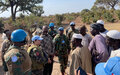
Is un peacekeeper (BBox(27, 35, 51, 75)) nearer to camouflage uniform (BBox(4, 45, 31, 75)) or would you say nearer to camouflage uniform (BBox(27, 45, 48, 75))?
camouflage uniform (BBox(27, 45, 48, 75))

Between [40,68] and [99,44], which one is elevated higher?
[99,44]

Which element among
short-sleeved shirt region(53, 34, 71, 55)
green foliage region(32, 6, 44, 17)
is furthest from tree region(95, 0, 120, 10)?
short-sleeved shirt region(53, 34, 71, 55)

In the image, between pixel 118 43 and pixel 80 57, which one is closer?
pixel 118 43

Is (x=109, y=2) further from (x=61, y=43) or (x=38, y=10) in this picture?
(x=61, y=43)

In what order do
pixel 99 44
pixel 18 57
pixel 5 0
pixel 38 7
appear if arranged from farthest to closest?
pixel 38 7 < pixel 5 0 < pixel 99 44 < pixel 18 57

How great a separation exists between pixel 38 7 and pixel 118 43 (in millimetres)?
32445

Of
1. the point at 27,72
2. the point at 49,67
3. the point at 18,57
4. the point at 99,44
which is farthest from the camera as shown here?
the point at 49,67

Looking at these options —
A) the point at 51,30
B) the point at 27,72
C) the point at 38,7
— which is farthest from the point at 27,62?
the point at 38,7

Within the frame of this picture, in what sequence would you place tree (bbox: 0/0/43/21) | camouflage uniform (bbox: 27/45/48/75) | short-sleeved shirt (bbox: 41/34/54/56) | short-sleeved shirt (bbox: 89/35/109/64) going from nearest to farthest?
short-sleeved shirt (bbox: 89/35/109/64)
camouflage uniform (bbox: 27/45/48/75)
short-sleeved shirt (bbox: 41/34/54/56)
tree (bbox: 0/0/43/21)

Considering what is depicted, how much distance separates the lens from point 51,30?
6320 millimetres

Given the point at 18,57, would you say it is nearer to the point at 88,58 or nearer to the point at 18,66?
the point at 18,66

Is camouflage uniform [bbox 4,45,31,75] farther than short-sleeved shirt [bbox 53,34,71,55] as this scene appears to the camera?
No

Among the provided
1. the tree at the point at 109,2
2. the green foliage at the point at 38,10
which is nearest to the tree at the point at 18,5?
→ the green foliage at the point at 38,10

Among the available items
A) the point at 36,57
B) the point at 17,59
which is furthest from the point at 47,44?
the point at 17,59
